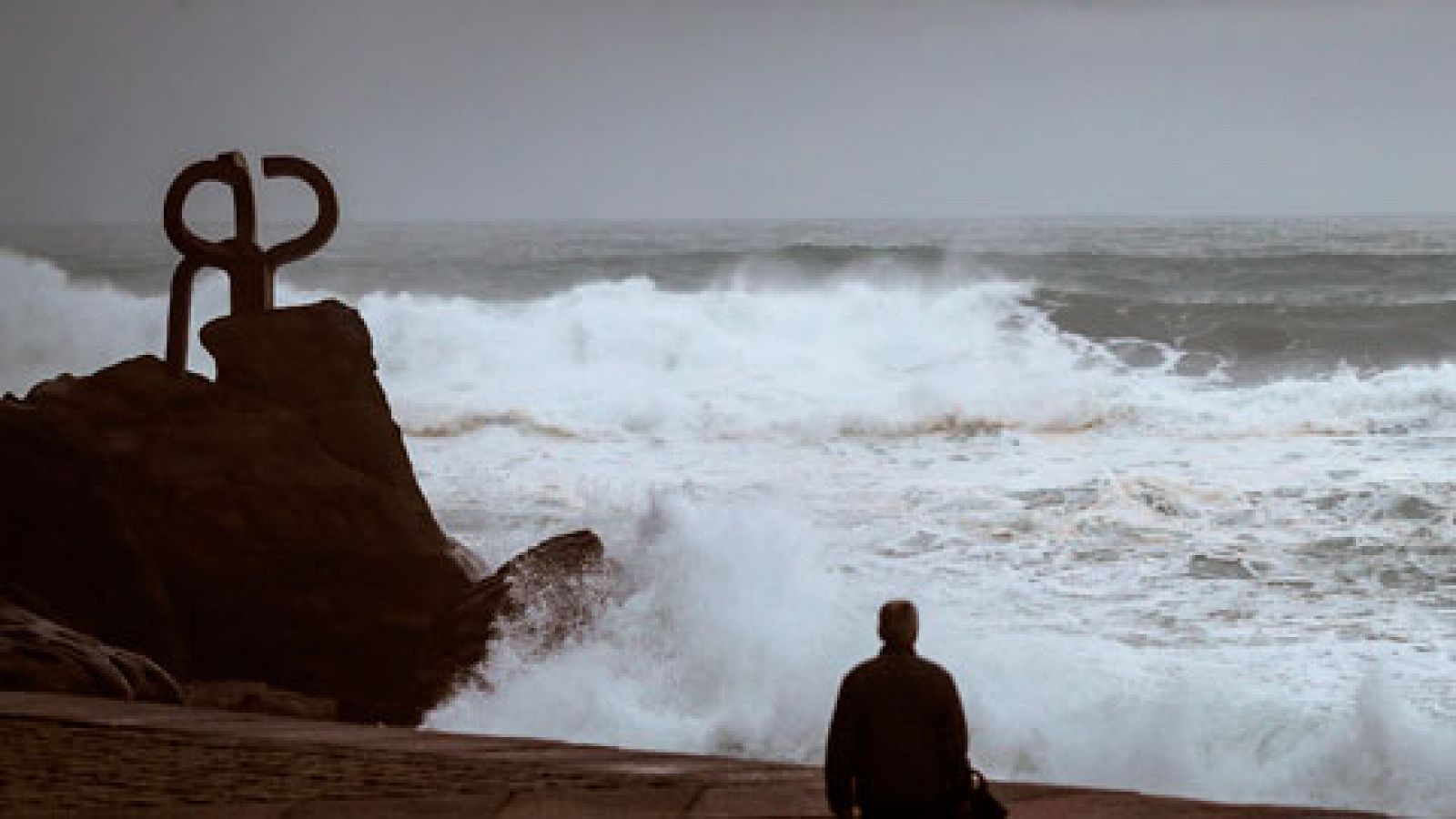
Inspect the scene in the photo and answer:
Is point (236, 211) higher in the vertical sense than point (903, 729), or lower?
higher

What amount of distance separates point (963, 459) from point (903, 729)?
10802 millimetres

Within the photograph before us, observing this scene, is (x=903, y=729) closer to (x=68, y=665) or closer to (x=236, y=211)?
(x=68, y=665)

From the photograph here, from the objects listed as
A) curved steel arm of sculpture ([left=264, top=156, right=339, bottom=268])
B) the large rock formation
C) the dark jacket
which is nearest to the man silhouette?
the dark jacket

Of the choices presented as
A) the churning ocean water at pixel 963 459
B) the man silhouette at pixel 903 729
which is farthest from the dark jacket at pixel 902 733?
the churning ocean water at pixel 963 459

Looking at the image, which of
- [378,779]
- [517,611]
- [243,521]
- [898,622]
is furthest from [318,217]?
[898,622]

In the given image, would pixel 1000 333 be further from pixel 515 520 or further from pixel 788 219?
pixel 515 520

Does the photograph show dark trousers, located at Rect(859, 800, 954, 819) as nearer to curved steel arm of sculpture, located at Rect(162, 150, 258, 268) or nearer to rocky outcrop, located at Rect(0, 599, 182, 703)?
rocky outcrop, located at Rect(0, 599, 182, 703)

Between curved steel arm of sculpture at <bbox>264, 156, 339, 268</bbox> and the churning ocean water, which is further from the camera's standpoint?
curved steel arm of sculpture at <bbox>264, 156, 339, 268</bbox>

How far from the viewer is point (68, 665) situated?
587cm

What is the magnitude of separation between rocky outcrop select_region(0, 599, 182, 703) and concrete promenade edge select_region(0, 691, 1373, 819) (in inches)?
22.0

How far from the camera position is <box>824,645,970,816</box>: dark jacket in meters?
3.60

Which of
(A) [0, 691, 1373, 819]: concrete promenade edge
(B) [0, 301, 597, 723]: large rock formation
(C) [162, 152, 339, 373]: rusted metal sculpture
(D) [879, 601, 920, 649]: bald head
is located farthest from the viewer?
(C) [162, 152, 339, 373]: rusted metal sculpture

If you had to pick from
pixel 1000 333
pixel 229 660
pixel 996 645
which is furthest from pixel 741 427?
pixel 229 660

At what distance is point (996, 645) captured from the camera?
8.45 metres
